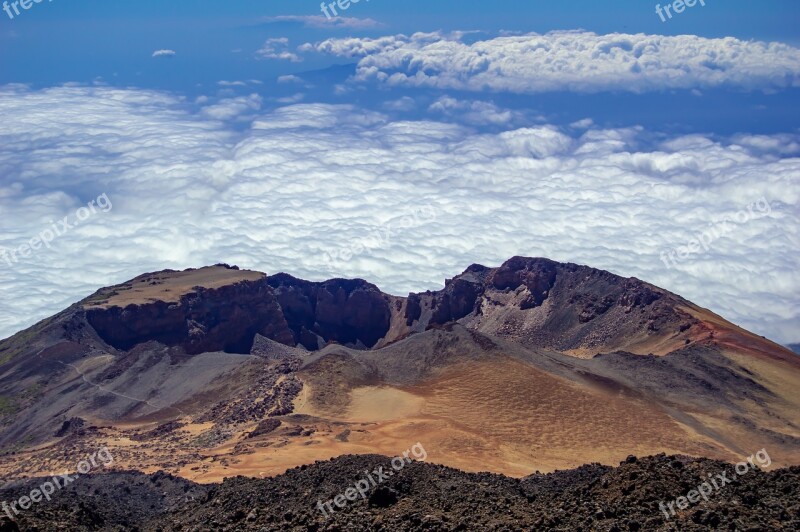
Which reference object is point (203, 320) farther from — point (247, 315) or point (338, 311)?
point (338, 311)

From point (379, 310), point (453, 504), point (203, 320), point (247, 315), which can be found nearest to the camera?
point (453, 504)

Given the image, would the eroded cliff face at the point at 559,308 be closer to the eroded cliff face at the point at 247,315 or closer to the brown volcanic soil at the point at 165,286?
the eroded cliff face at the point at 247,315

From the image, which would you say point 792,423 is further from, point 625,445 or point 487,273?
point 487,273

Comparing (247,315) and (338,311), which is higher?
(247,315)

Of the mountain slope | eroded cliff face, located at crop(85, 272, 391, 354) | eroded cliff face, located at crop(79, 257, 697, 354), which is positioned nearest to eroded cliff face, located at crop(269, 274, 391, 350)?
eroded cliff face, located at crop(85, 272, 391, 354)

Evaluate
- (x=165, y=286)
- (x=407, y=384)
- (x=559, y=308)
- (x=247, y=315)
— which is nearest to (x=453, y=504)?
(x=407, y=384)

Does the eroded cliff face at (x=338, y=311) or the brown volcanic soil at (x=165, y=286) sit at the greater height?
the brown volcanic soil at (x=165, y=286)

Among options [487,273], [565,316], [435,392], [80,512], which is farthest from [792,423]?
[487,273]

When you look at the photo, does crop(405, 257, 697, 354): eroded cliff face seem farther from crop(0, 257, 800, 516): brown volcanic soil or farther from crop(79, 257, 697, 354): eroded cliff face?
crop(0, 257, 800, 516): brown volcanic soil

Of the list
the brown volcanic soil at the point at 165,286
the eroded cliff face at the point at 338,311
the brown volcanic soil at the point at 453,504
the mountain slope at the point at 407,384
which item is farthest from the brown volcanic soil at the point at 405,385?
the eroded cliff face at the point at 338,311
